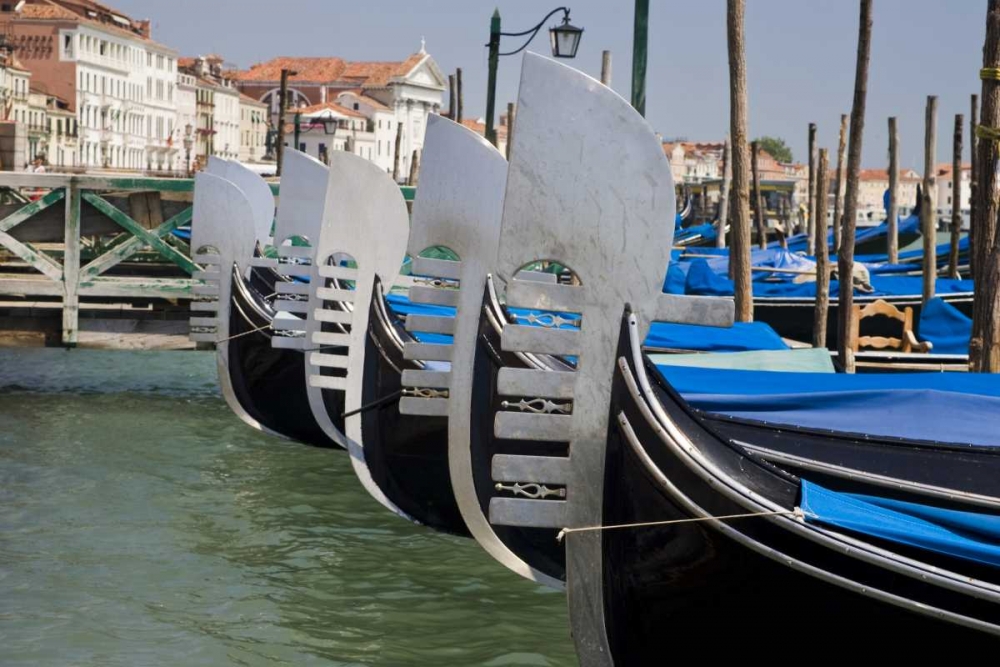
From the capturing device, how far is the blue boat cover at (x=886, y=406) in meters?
4.27

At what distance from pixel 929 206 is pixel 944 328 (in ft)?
15.2

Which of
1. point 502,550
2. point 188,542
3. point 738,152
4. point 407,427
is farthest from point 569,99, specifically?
point 738,152

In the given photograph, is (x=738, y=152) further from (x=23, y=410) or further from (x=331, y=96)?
(x=331, y=96)

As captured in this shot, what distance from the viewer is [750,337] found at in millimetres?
7645

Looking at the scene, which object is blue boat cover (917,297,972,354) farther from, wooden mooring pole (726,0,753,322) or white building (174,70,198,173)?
white building (174,70,198,173)

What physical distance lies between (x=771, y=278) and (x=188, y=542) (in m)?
8.56

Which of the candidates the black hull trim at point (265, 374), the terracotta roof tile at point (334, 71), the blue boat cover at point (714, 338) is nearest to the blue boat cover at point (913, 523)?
the blue boat cover at point (714, 338)

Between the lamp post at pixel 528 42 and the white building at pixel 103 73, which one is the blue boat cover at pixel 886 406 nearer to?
the lamp post at pixel 528 42

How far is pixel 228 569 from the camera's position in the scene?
582cm

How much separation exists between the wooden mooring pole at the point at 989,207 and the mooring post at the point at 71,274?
18.7 ft

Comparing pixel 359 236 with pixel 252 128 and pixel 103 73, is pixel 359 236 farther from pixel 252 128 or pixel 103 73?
pixel 252 128

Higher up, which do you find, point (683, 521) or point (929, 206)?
point (929, 206)

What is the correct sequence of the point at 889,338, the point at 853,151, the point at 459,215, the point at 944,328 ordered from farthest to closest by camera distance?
the point at 889,338 → the point at 944,328 → the point at 853,151 → the point at 459,215

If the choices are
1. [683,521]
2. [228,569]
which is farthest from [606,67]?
[683,521]
